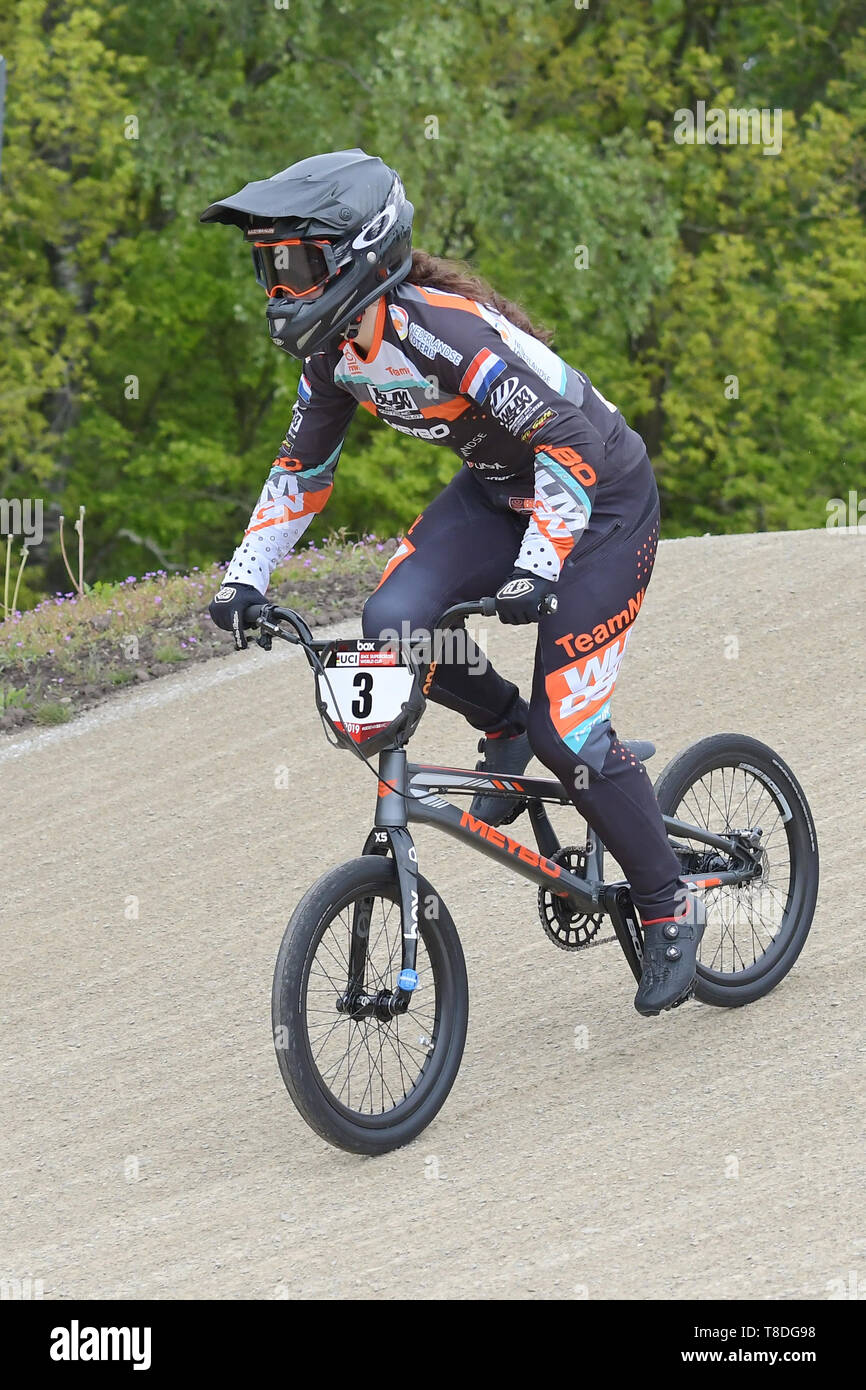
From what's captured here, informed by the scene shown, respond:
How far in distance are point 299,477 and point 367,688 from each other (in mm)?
754

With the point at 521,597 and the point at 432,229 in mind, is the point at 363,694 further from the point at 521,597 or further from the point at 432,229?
the point at 432,229

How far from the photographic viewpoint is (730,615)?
969 cm

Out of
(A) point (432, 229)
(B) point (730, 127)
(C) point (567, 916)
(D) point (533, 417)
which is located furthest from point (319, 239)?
(B) point (730, 127)

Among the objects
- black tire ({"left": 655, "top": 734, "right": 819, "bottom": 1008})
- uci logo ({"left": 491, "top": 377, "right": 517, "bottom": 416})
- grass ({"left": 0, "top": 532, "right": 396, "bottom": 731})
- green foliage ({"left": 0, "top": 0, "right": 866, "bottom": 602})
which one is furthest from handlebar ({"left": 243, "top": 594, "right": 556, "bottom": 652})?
green foliage ({"left": 0, "top": 0, "right": 866, "bottom": 602})

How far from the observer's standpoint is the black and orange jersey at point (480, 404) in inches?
164

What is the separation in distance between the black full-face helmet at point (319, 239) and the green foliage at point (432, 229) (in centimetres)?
1437

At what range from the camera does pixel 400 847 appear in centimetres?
421

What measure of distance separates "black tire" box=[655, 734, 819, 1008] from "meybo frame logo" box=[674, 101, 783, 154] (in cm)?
2048

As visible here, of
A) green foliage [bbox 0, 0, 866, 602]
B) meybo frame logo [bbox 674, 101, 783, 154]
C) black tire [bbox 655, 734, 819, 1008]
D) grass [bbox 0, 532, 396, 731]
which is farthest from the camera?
meybo frame logo [bbox 674, 101, 783, 154]

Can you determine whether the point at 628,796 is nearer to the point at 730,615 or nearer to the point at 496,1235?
the point at 496,1235

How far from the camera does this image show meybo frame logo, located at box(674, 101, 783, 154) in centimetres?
2452

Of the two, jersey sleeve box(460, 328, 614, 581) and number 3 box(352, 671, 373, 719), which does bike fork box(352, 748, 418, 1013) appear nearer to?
number 3 box(352, 671, 373, 719)

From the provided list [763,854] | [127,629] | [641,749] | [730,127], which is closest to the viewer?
[641,749]

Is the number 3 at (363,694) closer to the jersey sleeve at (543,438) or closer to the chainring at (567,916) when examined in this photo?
the jersey sleeve at (543,438)
